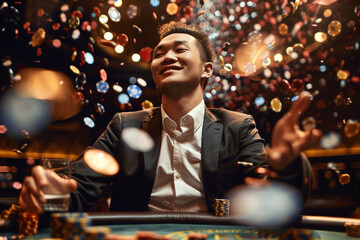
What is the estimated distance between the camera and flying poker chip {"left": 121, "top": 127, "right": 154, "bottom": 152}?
239 centimetres

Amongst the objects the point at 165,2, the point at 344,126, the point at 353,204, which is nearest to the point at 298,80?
the point at 344,126

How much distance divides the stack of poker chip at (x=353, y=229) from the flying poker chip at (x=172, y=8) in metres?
4.71

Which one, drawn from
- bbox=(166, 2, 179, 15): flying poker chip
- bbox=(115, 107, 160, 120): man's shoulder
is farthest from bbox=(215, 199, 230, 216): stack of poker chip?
bbox=(166, 2, 179, 15): flying poker chip

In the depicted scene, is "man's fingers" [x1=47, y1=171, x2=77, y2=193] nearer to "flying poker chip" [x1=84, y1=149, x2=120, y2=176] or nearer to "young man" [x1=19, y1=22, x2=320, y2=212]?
"young man" [x1=19, y1=22, x2=320, y2=212]

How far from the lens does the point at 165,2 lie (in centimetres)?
589

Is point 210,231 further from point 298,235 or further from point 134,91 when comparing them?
point 134,91

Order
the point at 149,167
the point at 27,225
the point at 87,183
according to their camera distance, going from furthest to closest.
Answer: the point at 149,167, the point at 87,183, the point at 27,225

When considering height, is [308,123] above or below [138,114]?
below

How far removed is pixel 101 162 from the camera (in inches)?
88.8

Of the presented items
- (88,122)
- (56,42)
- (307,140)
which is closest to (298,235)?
(307,140)

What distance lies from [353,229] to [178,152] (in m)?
1.26

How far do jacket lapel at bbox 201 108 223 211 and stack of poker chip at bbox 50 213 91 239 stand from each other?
1.35 meters

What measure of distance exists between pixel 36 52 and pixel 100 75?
61.7 inches

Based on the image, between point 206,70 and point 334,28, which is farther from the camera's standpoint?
point 334,28
